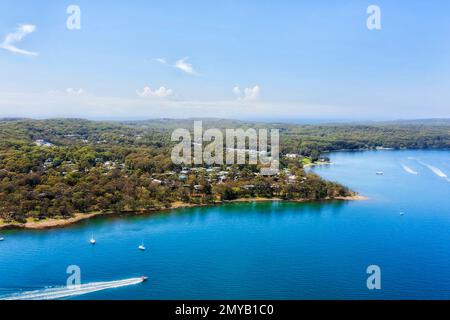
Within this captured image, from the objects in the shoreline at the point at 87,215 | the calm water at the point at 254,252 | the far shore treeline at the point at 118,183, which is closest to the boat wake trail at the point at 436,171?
the calm water at the point at 254,252

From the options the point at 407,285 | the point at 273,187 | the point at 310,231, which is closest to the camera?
the point at 407,285

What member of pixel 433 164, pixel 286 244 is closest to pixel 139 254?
pixel 286 244

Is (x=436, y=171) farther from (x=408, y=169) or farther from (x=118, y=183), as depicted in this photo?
(x=118, y=183)

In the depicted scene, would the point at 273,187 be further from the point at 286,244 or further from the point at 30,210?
the point at 30,210

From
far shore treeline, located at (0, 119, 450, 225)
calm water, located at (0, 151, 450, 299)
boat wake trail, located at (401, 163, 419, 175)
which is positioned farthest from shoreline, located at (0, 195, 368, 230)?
boat wake trail, located at (401, 163, 419, 175)

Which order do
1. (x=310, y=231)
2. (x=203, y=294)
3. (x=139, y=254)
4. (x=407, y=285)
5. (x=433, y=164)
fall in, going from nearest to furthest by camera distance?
(x=203, y=294)
(x=407, y=285)
(x=139, y=254)
(x=310, y=231)
(x=433, y=164)

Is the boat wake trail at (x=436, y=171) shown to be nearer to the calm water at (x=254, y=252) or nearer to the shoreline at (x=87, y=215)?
the calm water at (x=254, y=252)
